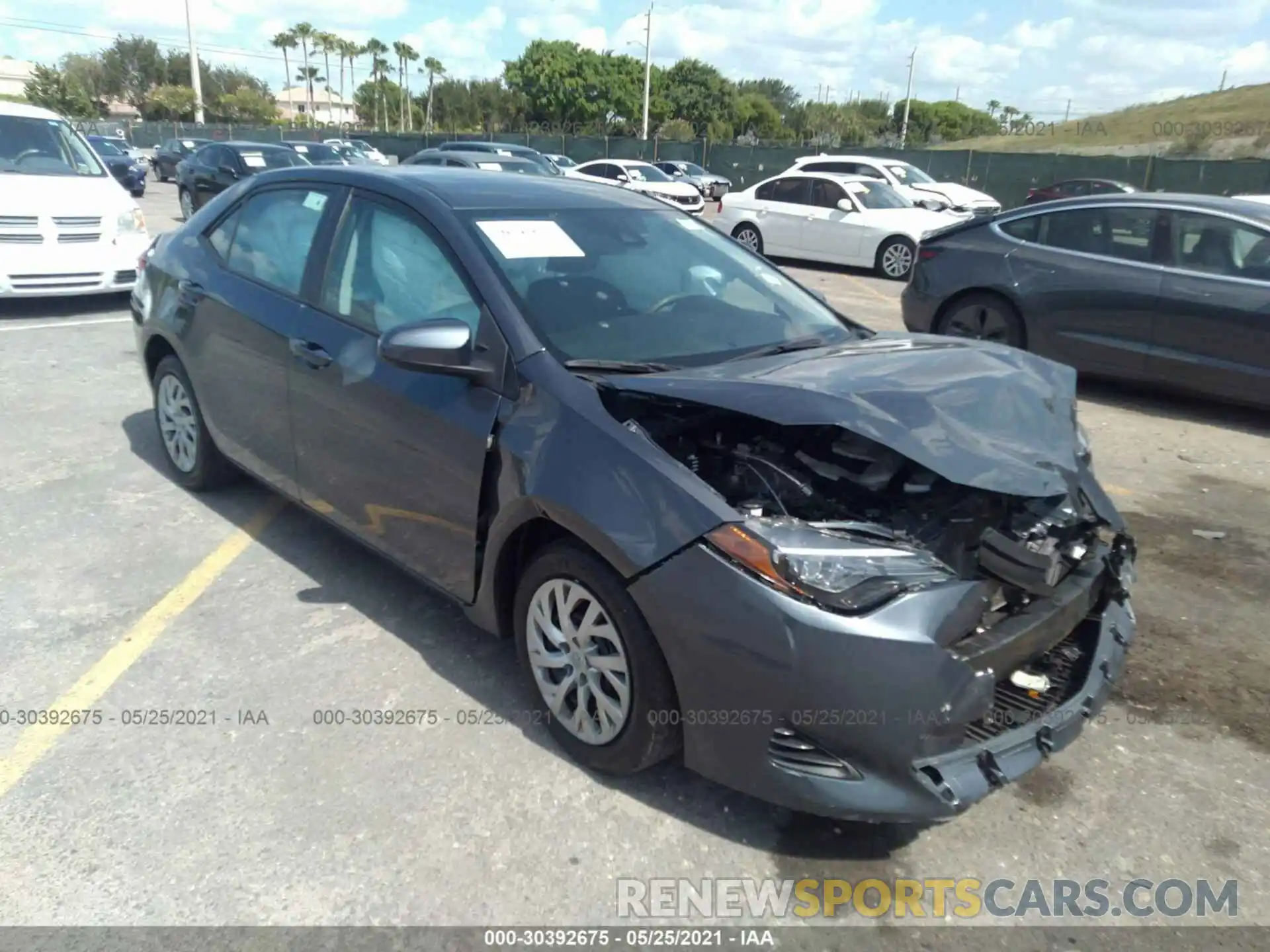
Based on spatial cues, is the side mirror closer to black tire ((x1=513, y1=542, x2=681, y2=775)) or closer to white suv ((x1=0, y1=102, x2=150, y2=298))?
black tire ((x1=513, y1=542, x2=681, y2=775))

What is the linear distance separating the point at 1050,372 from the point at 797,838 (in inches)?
74.0

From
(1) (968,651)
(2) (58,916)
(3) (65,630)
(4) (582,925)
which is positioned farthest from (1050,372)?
(3) (65,630)

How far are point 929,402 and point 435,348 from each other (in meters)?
1.51

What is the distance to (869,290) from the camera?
13945 millimetres

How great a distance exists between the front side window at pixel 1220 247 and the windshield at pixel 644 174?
1773cm

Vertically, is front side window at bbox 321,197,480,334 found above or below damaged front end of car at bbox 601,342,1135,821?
above

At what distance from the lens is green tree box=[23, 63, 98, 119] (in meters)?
51.3

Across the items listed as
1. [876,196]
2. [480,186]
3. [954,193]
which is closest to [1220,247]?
Result: [480,186]

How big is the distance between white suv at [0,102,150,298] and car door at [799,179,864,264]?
32.3 feet

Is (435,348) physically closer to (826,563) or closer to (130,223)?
(826,563)

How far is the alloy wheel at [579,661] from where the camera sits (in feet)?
9.27

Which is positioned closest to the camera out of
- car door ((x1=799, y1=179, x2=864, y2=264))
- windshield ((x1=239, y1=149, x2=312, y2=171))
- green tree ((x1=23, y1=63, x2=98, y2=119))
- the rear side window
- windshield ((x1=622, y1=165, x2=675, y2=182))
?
car door ((x1=799, y1=179, x2=864, y2=264))

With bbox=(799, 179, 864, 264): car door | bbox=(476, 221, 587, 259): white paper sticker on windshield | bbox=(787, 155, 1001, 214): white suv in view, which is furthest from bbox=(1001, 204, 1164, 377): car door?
bbox=(787, 155, 1001, 214): white suv

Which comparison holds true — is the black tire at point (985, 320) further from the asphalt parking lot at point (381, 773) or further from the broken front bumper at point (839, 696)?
the broken front bumper at point (839, 696)
